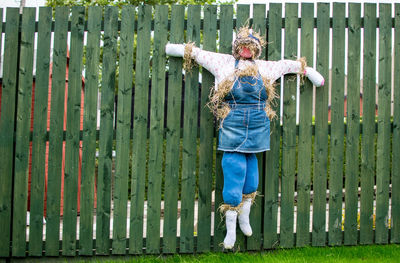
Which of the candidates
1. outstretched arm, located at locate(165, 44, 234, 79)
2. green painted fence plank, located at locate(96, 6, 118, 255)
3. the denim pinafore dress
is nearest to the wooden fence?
green painted fence plank, located at locate(96, 6, 118, 255)

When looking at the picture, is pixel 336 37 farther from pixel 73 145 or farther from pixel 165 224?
pixel 73 145

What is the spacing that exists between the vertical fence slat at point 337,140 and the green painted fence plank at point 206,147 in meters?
1.11

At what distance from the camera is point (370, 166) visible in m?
3.52

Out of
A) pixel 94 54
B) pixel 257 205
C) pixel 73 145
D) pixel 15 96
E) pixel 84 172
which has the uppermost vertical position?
pixel 94 54

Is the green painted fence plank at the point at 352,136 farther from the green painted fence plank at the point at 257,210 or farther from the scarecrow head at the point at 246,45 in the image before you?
the scarecrow head at the point at 246,45

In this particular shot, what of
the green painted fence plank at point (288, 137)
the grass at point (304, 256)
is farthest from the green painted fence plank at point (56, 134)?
the green painted fence plank at point (288, 137)

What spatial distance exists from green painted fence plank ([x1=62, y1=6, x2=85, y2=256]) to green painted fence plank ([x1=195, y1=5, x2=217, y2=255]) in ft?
3.58

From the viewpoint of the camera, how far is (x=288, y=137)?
11.3 ft

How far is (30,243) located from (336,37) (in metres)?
3.29

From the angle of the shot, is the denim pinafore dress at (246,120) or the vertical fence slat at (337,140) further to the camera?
the vertical fence slat at (337,140)

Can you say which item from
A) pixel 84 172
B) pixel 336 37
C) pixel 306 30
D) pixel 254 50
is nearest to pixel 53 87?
pixel 84 172

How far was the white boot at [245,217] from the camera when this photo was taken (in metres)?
3.22

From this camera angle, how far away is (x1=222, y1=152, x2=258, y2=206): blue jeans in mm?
3092

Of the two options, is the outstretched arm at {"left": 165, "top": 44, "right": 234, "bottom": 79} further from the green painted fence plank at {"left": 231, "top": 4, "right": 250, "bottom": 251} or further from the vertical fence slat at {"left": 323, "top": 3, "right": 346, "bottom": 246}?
the vertical fence slat at {"left": 323, "top": 3, "right": 346, "bottom": 246}
